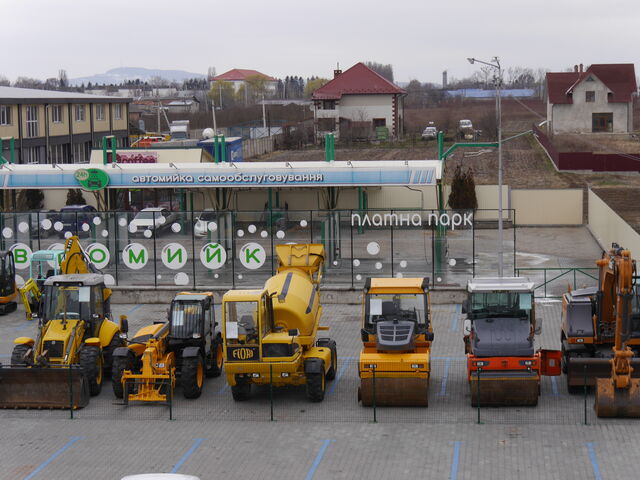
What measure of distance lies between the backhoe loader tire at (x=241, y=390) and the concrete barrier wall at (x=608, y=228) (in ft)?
55.2

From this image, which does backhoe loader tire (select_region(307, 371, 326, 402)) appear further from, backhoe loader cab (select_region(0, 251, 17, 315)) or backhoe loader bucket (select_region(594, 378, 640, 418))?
backhoe loader cab (select_region(0, 251, 17, 315))

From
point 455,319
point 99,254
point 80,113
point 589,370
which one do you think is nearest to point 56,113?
point 80,113

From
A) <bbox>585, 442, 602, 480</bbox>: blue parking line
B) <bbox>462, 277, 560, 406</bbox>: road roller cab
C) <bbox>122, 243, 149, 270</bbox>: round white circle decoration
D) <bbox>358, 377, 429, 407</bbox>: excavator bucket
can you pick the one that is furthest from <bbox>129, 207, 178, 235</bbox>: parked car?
<bbox>585, 442, 602, 480</bbox>: blue parking line

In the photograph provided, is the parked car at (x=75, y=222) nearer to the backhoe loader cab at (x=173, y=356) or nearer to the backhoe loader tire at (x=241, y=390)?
the backhoe loader cab at (x=173, y=356)

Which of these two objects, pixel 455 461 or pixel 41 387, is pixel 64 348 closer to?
pixel 41 387

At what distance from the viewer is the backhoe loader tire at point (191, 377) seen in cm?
2153

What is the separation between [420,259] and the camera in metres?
33.8

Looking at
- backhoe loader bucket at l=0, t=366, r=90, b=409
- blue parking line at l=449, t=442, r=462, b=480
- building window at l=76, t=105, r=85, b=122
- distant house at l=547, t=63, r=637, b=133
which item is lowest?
blue parking line at l=449, t=442, r=462, b=480

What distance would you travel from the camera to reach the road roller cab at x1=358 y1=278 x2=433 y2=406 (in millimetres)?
20672

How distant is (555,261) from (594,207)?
1080cm

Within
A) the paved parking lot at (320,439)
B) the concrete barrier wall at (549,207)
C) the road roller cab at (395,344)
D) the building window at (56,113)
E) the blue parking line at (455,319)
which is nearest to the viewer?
the paved parking lot at (320,439)

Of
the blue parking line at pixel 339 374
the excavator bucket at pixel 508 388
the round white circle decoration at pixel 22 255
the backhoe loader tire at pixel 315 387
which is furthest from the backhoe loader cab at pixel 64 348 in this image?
the round white circle decoration at pixel 22 255

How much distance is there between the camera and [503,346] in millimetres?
20984

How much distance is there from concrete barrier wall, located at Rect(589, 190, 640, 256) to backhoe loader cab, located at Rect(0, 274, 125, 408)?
1851cm
